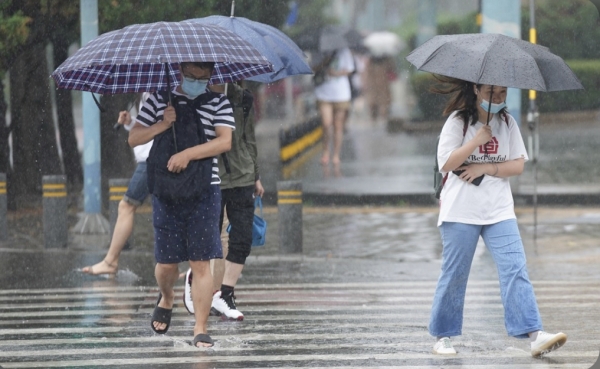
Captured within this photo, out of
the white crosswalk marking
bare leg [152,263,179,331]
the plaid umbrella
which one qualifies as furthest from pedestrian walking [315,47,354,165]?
bare leg [152,263,179,331]

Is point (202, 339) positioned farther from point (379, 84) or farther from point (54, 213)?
point (379, 84)

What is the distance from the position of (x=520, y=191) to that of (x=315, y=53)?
580 cm

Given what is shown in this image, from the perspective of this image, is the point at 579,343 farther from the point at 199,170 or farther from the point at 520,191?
the point at 520,191

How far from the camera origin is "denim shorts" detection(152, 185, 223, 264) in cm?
699

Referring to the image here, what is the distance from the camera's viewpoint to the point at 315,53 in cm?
2030

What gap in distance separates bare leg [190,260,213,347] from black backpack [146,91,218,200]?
0.46m

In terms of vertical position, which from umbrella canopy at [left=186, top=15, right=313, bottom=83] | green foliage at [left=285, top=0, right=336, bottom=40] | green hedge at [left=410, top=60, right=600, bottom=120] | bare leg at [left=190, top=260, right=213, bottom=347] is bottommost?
green hedge at [left=410, top=60, right=600, bottom=120]

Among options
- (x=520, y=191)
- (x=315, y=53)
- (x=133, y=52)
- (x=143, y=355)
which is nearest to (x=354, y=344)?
(x=143, y=355)

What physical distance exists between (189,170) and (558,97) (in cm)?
2053

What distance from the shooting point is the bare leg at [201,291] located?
7.05 meters

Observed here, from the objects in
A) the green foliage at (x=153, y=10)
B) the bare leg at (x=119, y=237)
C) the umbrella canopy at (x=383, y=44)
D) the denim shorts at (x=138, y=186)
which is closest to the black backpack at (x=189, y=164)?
the denim shorts at (x=138, y=186)

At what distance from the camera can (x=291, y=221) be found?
1184 centimetres

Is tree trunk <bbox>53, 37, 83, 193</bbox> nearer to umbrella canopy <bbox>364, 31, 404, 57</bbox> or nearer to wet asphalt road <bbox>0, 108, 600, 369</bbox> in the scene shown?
wet asphalt road <bbox>0, 108, 600, 369</bbox>

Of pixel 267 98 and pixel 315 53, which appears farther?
pixel 267 98
